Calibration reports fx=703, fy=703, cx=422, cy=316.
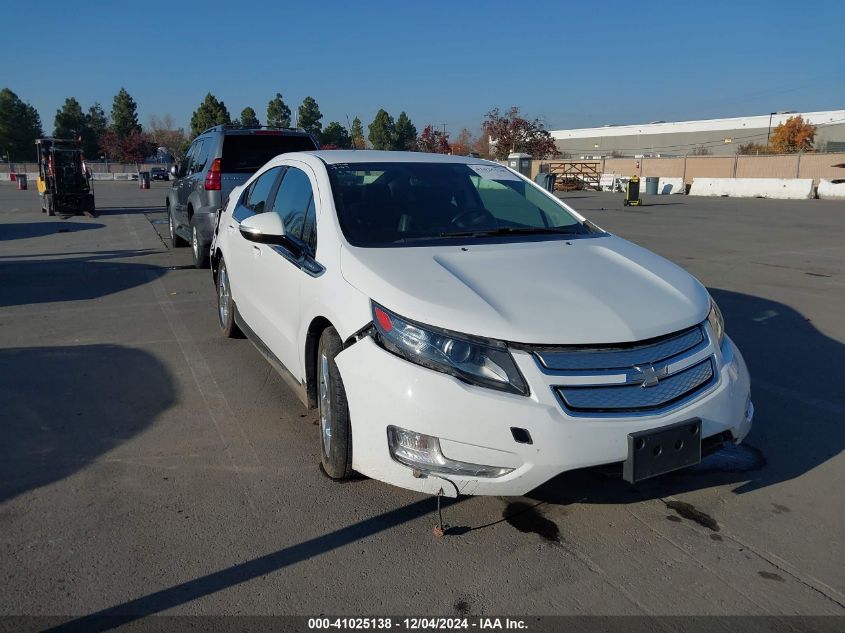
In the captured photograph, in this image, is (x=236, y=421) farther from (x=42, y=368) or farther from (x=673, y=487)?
(x=673, y=487)

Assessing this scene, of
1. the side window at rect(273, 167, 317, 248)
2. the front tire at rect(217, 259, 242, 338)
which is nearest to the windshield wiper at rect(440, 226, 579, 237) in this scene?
the side window at rect(273, 167, 317, 248)

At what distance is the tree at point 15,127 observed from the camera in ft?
245

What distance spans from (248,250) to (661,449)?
3.38 metres

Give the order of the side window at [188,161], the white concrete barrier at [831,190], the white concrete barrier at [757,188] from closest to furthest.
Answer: the side window at [188,161] → the white concrete barrier at [831,190] → the white concrete barrier at [757,188]

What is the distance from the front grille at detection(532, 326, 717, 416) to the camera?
292 centimetres

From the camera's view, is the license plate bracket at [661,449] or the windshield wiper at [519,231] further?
the windshield wiper at [519,231]

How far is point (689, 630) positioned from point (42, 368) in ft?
16.4

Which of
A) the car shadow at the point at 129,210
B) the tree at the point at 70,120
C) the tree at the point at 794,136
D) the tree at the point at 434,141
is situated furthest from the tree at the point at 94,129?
the tree at the point at 794,136

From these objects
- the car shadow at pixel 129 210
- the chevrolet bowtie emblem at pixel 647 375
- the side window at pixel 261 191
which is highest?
the side window at pixel 261 191

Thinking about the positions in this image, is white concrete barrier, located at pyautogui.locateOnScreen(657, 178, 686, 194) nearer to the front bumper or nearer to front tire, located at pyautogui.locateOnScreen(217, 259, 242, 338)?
front tire, located at pyautogui.locateOnScreen(217, 259, 242, 338)

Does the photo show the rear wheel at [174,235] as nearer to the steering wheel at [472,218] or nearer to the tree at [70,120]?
the steering wheel at [472,218]

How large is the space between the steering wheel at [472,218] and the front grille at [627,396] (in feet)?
5.54

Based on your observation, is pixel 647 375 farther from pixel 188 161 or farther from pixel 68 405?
pixel 188 161

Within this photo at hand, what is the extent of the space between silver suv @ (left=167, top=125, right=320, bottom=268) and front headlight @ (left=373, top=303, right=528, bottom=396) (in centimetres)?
661
